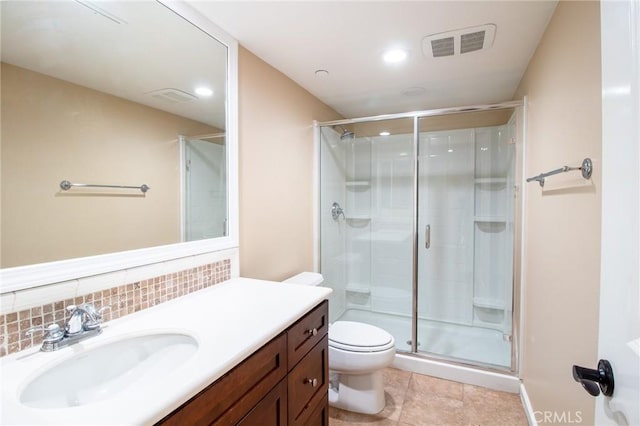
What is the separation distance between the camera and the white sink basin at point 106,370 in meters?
0.83

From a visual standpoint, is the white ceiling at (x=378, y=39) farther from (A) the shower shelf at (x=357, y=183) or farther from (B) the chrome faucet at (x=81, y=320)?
(B) the chrome faucet at (x=81, y=320)

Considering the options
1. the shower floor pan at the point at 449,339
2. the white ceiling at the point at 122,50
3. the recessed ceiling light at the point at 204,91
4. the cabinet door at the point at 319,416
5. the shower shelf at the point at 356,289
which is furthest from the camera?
the shower shelf at the point at 356,289

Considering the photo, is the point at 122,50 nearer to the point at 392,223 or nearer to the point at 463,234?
the point at 392,223

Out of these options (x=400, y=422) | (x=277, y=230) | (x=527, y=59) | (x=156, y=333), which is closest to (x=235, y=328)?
(x=156, y=333)

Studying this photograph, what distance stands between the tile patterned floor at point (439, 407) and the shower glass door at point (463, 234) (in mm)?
605

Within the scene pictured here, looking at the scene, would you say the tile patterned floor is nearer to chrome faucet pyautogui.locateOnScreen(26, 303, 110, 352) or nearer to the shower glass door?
the shower glass door

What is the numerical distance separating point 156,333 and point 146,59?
3.96ft

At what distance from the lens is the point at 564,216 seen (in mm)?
1259

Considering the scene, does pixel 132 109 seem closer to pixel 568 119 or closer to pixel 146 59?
pixel 146 59

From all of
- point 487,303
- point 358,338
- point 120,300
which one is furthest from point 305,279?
point 487,303

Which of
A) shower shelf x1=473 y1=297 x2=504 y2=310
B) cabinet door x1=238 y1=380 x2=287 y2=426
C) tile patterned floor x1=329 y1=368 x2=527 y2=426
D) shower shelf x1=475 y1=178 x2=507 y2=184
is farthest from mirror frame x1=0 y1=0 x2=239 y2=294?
shower shelf x1=473 y1=297 x2=504 y2=310

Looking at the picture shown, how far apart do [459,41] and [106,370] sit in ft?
7.45

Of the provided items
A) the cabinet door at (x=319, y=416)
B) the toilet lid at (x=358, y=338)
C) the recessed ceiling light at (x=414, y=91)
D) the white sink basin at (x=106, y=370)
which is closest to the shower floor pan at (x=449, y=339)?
the toilet lid at (x=358, y=338)

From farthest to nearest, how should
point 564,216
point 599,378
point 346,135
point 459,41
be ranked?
1. point 346,135
2. point 459,41
3. point 564,216
4. point 599,378
